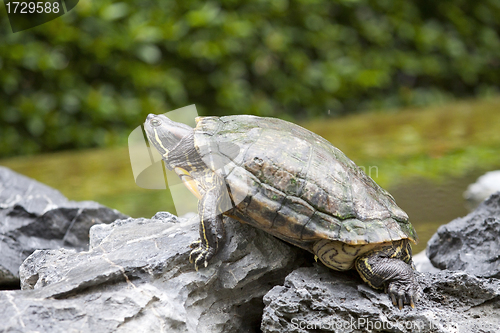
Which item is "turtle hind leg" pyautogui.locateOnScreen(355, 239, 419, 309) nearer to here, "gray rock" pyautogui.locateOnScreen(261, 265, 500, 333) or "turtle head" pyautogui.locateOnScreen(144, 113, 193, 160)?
"gray rock" pyautogui.locateOnScreen(261, 265, 500, 333)

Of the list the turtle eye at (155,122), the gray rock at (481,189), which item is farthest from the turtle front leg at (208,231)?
the gray rock at (481,189)

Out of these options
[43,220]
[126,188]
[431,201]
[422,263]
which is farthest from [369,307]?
[126,188]

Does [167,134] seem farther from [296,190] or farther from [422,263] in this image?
[422,263]

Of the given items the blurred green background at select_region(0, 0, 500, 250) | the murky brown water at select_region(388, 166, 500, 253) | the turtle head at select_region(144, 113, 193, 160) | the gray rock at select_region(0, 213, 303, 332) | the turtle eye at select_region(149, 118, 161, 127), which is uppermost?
the blurred green background at select_region(0, 0, 500, 250)

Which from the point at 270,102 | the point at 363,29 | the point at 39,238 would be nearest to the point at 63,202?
the point at 39,238

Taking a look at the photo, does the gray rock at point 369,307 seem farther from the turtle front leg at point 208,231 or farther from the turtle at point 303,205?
the turtle front leg at point 208,231

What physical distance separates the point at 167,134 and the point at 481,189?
2188mm

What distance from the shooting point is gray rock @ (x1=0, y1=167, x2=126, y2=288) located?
2.44 m

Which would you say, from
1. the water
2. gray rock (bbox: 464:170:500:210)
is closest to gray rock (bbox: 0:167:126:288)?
the water

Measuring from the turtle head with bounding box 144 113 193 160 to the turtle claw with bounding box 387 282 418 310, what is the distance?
0.93m

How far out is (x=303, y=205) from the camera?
1.68 m

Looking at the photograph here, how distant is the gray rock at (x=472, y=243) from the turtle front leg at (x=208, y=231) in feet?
3.72

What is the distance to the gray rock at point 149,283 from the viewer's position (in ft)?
5.05

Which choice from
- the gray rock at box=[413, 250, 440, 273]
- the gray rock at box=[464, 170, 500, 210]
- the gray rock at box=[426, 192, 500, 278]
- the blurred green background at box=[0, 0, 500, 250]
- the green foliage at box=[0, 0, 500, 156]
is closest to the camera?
the gray rock at box=[426, 192, 500, 278]
